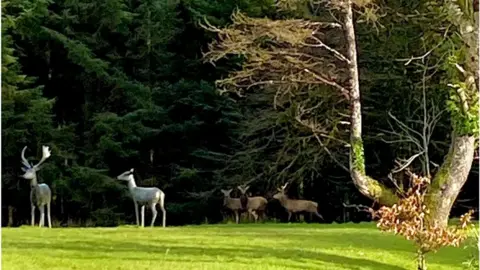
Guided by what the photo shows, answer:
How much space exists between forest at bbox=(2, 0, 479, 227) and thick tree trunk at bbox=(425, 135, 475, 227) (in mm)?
5763

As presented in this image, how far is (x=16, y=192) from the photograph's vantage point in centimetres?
1784

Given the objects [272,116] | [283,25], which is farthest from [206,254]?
[272,116]

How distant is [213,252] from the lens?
7.56 meters

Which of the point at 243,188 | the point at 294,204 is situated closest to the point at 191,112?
the point at 243,188

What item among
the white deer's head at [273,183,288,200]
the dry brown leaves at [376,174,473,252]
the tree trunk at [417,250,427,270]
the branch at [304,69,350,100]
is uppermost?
the branch at [304,69,350,100]

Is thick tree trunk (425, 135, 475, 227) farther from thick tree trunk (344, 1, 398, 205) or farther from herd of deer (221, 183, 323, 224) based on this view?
herd of deer (221, 183, 323, 224)

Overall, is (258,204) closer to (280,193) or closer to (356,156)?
(280,193)

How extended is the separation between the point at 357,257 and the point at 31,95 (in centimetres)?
1144

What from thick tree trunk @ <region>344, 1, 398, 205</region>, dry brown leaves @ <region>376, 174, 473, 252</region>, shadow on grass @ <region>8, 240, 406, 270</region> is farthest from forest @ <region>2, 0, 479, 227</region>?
dry brown leaves @ <region>376, 174, 473, 252</region>

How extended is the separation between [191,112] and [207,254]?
1156cm

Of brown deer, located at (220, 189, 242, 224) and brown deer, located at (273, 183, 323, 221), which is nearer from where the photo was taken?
brown deer, located at (220, 189, 242, 224)

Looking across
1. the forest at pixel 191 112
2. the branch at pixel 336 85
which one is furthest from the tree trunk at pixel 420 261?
the forest at pixel 191 112

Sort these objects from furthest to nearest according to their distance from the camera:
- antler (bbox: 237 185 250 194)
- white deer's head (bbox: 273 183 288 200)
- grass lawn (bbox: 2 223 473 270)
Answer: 1. antler (bbox: 237 185 250 194)
2. white deer's head (bbox: 273 183 288 200)
3. grass lawn (bbox: 2 223 473 270)

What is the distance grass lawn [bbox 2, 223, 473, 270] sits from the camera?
6.51m
